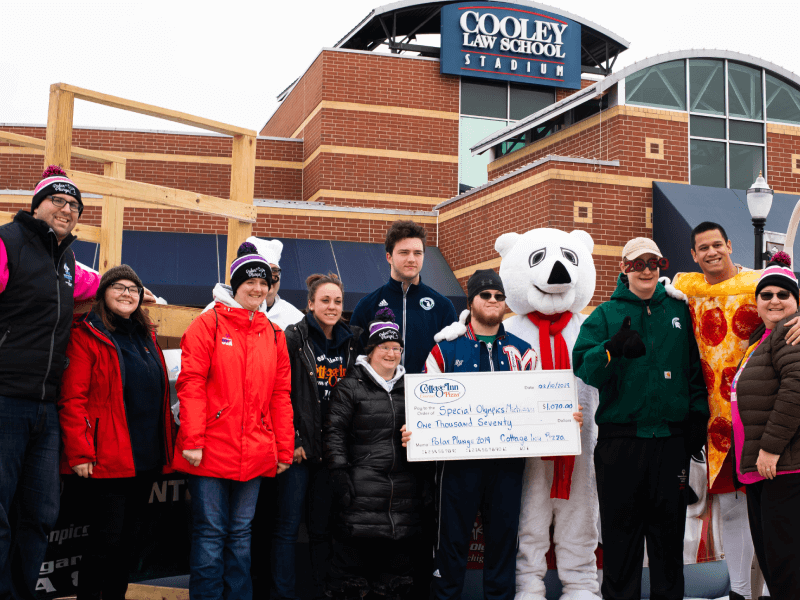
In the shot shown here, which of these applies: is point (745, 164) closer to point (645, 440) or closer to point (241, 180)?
point (241, 180)

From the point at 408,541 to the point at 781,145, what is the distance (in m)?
14.8

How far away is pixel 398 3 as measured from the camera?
71.8 ft

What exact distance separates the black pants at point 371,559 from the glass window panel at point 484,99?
18613 millimetres

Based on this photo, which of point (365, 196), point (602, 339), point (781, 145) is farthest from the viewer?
point (365, 196)

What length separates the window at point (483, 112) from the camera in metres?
21.8

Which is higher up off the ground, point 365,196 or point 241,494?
point 365,196

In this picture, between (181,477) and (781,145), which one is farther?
(781,145)

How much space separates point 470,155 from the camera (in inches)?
859

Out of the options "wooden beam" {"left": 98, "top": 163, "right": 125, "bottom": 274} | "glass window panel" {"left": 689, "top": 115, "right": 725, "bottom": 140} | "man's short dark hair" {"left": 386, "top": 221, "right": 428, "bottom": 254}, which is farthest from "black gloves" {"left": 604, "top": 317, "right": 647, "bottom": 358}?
"glass window panel" {"left": 689, "top": 115, "right": 725, "bottom": 140}

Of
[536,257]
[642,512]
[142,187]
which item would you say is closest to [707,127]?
[536,257]

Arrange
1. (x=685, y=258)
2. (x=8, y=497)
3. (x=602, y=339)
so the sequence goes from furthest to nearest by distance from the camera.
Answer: (x=685, y=258)
(x=602, y=339)
(x=8, y=497)

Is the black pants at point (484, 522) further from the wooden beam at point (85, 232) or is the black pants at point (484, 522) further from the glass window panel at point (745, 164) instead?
the glass window panel at point (745, 164)

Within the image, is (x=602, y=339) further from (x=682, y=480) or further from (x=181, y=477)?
(x=181, y=477)

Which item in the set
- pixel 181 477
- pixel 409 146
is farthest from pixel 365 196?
pixel 181 477
